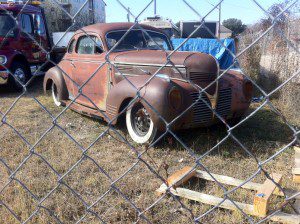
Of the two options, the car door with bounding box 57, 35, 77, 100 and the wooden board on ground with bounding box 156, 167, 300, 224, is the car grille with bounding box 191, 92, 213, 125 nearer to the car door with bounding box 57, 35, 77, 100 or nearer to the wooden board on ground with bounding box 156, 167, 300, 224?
the wooden board on ground with bounding box 156, 167, 300, 224

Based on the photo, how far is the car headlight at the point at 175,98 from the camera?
369 cm

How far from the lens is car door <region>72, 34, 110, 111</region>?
4.83 m

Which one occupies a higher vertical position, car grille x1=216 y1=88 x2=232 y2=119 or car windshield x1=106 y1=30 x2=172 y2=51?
car windshield x1=106 y1=30 x2=172 y2=51

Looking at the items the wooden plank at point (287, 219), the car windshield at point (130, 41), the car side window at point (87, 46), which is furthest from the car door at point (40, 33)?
the wooden plank at point (287, 219)

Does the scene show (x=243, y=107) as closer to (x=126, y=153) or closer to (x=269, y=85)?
(x=126, y=153)

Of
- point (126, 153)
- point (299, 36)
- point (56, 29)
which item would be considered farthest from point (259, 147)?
point (56, 29)

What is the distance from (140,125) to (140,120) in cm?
6

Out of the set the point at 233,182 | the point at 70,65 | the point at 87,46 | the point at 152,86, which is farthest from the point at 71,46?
the point at 233,182

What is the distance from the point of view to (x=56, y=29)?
14195mm

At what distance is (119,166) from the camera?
3555 mm

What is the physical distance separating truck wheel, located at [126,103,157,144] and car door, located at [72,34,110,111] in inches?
27.7

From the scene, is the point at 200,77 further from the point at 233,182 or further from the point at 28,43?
the point at 28,43

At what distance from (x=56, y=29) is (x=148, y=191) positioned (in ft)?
41.8

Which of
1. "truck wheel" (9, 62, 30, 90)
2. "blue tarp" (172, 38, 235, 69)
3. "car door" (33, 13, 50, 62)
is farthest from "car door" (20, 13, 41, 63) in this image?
"blue tarp" (172, 38, 235, 69)
